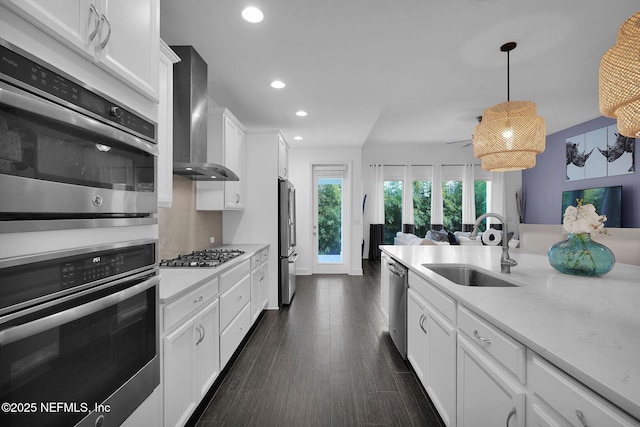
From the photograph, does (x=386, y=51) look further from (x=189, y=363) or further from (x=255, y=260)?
(x=189, y=363)

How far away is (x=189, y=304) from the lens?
61.5 inches

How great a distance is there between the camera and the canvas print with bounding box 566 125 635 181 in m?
4.69

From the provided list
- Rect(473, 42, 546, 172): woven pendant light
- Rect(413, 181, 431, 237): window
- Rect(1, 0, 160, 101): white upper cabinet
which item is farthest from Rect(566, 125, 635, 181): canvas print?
Rect(1, 0, 160, 101): white upper cabinet

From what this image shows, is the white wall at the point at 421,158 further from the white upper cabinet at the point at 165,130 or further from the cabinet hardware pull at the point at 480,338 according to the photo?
the cabinet hardware pull at the point at 480,338

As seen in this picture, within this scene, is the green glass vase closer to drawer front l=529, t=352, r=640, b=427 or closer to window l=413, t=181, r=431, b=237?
drawer front l=529, t=352, r=640, b=427

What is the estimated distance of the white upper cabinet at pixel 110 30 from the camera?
28.3 inches

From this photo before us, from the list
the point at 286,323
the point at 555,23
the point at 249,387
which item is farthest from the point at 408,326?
the point at 555,23

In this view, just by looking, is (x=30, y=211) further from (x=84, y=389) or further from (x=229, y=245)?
(x=229, y=245)

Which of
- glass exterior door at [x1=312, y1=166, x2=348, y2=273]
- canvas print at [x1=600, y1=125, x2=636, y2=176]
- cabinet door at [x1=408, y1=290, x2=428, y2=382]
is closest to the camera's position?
cabinet door at [x1=408, y1=290, x2=428, y2=382]

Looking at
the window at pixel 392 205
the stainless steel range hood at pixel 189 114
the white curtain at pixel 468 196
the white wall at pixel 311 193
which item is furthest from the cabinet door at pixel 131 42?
the white curtain at pixel 468 196

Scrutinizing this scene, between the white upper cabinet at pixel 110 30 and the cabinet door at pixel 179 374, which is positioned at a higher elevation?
the white upper cabinet at pixel 110 30

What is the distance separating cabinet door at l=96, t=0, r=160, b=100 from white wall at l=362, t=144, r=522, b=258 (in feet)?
20.6

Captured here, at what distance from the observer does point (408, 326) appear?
7.17ft

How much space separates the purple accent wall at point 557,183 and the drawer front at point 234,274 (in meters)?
6.26
